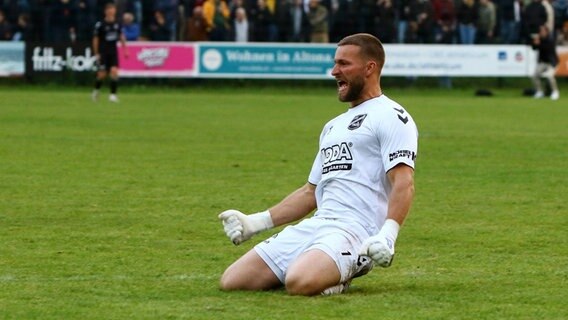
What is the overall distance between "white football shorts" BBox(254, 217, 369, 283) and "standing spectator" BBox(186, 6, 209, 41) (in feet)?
85.2

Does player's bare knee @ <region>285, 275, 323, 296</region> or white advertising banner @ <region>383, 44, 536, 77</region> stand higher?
player's bare knee @ <region>285, 275, 323, 296</region>

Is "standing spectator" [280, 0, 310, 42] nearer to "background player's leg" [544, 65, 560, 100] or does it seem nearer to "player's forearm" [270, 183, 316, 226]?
"background player's leg" [544, 65, 560, 100]

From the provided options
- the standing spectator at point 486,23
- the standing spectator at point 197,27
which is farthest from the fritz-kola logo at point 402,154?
the standing spectator at point 486,23

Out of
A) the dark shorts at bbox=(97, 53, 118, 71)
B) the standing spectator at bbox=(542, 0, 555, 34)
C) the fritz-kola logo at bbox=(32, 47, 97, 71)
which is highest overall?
the standing spectator at bbox=(542, 0, 555, 34)

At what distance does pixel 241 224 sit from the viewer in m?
7.71

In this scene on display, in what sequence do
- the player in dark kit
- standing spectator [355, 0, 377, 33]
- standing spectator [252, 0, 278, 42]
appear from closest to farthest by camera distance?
the player in dark kit
standing spectator [252, 0, 278, 42]
standing spectator [355, 0, 377, 33]

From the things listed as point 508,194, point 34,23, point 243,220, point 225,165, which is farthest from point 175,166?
point 34,23

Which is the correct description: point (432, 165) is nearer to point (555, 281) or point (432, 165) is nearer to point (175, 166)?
point (175, 166)

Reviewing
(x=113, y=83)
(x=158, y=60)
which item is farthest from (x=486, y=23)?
(x=113, y=83)

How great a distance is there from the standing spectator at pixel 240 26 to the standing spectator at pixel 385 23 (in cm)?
340

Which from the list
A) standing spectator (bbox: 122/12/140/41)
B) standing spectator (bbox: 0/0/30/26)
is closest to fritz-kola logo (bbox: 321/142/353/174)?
standing spectator (bbox: 122/12/140/41)

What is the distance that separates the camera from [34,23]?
33.8 meters

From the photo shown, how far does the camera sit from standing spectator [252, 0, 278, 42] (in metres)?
34.3

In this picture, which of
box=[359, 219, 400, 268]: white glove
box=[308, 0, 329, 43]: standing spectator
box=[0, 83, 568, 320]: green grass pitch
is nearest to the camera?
box=[359, 219, 400, 268]: white glove
